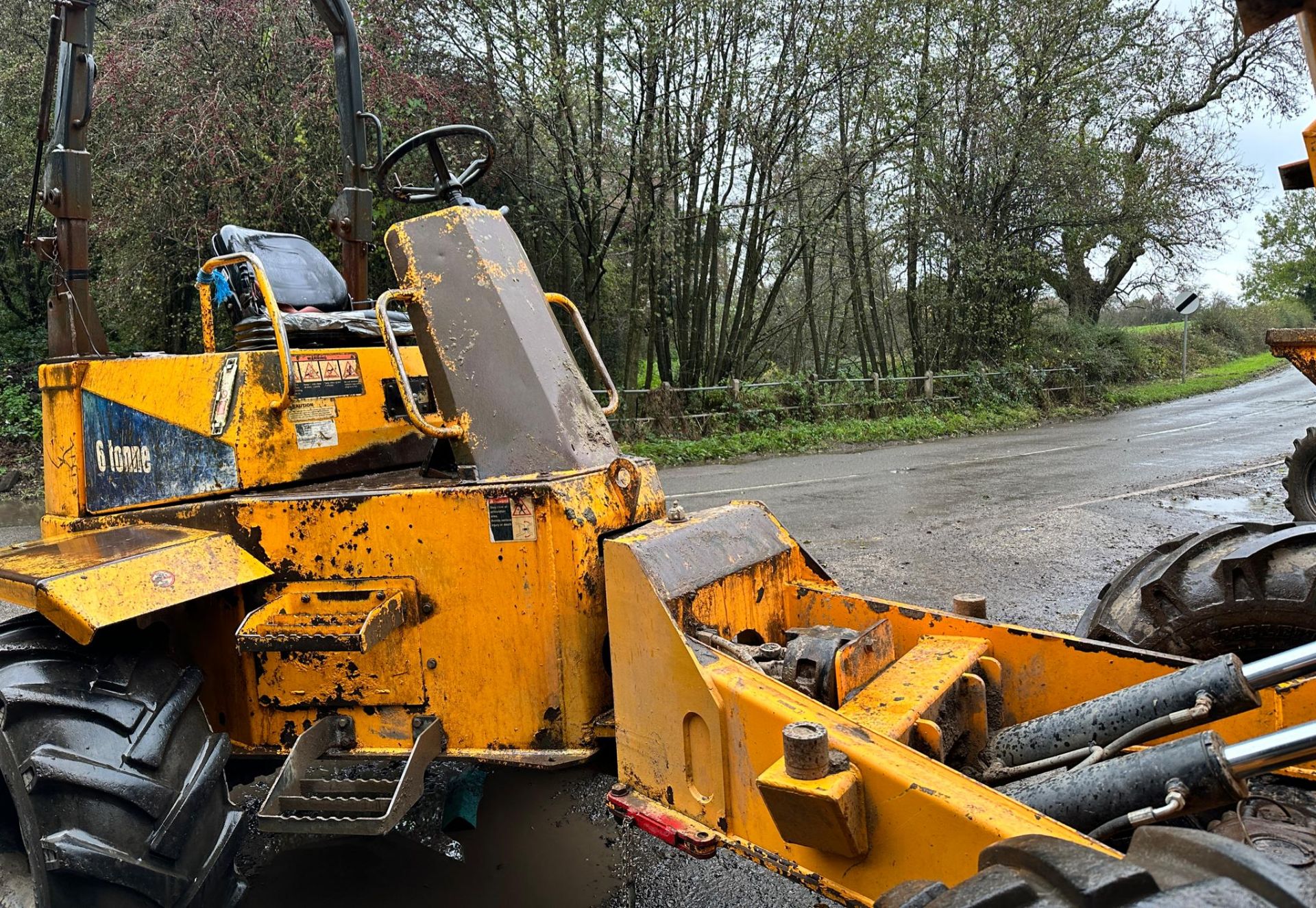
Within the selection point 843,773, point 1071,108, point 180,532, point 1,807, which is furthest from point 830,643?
point 1071,108

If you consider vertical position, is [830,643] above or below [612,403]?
below

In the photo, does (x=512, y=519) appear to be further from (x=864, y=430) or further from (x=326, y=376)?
(x=864, y=430)

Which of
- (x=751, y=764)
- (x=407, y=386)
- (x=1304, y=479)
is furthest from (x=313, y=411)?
(x=1304, y=479)

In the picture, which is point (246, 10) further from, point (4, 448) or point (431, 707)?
point (431, 707)

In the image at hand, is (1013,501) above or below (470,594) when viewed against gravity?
below

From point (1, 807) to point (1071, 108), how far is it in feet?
67.6

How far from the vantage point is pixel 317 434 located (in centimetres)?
321

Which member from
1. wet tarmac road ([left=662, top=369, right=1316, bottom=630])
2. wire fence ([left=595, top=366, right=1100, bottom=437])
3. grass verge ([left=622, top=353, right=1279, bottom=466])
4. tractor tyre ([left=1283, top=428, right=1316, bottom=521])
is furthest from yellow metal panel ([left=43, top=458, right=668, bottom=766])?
grass verge ([left=622, top=353, right=1279, bottom=466])

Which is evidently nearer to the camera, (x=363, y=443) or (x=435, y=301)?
(x=435, y=301)

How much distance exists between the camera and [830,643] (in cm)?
261

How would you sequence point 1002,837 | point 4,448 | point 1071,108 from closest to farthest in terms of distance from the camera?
point 1002,837, point 4,448, point 1071,108

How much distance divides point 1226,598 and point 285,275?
404 centimetres

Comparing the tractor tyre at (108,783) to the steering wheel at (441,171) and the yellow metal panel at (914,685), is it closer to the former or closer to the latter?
the yellow metal panel at (914,685)

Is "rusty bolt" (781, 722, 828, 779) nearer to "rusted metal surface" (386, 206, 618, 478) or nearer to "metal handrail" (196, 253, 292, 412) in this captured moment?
"rusted metal surface" (386, 206, 618, 478)
